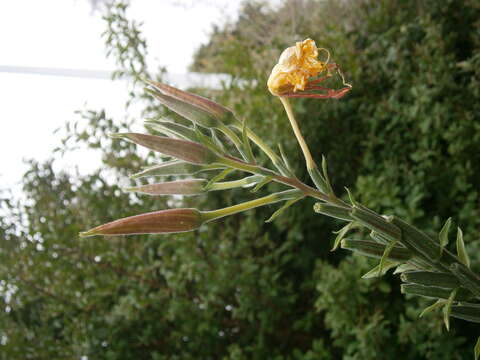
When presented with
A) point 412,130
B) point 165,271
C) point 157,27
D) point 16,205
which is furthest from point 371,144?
point 157,27

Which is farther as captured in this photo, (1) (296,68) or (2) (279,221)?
(2) (279,221)

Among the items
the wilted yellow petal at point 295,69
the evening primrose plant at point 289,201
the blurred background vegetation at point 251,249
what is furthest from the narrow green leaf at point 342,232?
the blurred background vegetation at point 251,249

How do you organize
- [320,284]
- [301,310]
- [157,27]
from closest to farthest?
[320,284], [301,310], [157,27]

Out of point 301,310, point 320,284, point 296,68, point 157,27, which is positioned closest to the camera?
point 296,68

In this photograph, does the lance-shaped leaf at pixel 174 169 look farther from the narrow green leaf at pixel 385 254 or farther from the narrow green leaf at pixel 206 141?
the narrow green leaf at pixel 385 254

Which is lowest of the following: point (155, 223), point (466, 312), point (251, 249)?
point (251, 249)

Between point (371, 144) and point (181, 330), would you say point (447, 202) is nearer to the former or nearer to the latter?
point (371, 144)

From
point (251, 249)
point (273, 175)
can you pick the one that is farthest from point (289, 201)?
point (251, 249)

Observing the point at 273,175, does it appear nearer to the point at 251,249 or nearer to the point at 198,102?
the point at 198,102
